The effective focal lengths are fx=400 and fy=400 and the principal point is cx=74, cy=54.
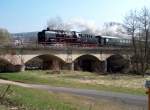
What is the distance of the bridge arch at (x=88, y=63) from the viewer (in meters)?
90.2

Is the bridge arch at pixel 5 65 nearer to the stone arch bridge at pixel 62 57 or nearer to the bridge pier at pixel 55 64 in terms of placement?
the stone arch bridge at pixel 62 57

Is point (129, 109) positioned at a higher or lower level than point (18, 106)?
lower

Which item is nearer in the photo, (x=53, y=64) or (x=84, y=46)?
(x=53, y=64)

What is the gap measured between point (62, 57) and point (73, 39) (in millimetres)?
8319

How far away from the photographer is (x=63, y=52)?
7700 centimetres

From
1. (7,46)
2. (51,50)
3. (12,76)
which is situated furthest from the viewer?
(51,50)

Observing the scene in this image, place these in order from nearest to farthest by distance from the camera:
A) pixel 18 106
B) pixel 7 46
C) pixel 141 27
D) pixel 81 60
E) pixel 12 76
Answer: pixel 18 106 → pixel 12 76 → pixel 7 46 → pixel 141 27 → pixel 81 60

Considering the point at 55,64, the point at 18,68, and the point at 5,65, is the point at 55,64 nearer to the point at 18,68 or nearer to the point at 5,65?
the point at 5,65

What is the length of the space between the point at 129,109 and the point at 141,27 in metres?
60.1

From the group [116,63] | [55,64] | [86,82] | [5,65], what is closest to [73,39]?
[55,64]

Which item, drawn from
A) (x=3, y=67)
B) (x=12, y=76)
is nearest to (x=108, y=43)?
(x=3, y=67)

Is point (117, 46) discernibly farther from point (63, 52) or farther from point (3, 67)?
point (3, 67)

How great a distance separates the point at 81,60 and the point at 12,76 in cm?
4427

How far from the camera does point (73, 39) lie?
84.4 meters
